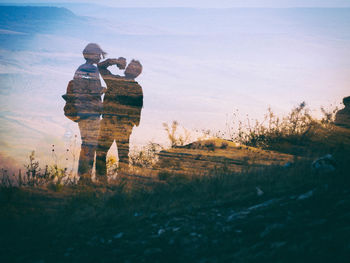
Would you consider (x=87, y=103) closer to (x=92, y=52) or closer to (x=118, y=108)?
(x=118, y=108)

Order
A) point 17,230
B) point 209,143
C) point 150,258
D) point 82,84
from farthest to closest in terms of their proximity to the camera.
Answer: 1. point 209,143
2. point 82,84
3. point 17,230
4. point 150,258

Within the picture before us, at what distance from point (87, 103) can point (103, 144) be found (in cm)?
92

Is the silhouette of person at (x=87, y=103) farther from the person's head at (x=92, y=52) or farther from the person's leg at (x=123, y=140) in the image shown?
the person's leg at (x=123, y=140)

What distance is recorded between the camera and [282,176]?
496 cm

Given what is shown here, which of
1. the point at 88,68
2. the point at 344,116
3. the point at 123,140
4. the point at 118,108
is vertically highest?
the point at 88,68

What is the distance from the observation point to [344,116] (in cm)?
845

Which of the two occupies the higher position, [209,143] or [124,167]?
[209,143]

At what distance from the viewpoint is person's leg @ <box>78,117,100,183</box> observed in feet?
20.7

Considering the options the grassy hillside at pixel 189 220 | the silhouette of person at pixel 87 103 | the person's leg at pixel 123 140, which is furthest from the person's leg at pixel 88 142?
the grassy hillside at pixel 189 220

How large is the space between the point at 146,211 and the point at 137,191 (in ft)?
2.30

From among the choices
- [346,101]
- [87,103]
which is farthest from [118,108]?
[346,101]

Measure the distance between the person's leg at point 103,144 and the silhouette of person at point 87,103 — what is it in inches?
4.1

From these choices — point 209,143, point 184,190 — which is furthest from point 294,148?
point 184,190

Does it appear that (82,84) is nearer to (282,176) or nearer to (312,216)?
(282,176)
